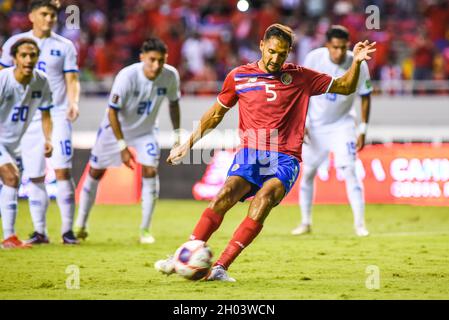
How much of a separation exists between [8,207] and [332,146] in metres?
4.13

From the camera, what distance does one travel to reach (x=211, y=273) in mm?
8211

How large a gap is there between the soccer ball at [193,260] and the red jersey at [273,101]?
110 cm

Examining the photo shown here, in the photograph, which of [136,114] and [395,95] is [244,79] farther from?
[395,95]

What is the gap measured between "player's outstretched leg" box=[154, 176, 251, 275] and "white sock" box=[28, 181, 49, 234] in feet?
11.7

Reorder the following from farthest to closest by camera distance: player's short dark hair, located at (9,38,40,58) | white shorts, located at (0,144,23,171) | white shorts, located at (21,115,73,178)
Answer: white shorts, located at (21,115,73,178), white shorts, located at (0,144,23,171), player's short dark hair, located at (9,38,40,58)

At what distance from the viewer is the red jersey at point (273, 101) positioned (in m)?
8.57

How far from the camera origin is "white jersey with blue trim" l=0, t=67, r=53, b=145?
10.9 metres

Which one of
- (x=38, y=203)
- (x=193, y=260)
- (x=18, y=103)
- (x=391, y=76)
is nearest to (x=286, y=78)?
(x=193, y=260)

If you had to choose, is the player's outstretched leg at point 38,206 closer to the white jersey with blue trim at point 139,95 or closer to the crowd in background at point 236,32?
the white jersey with blue trim at point 139,95

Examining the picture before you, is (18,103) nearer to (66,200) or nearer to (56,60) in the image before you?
(56,60)

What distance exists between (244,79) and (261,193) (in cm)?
107

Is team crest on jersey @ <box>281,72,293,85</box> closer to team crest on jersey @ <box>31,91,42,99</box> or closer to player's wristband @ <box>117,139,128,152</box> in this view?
player's wristband @ <box>117,139,128,152</box>

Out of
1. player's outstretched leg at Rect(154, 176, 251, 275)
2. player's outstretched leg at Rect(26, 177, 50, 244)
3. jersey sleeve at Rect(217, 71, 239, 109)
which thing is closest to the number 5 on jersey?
jersey sleeve at Rect(217, 71, 239, 109)

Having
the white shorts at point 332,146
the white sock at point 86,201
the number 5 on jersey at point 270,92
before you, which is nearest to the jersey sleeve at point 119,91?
the white sock at point 86,201
